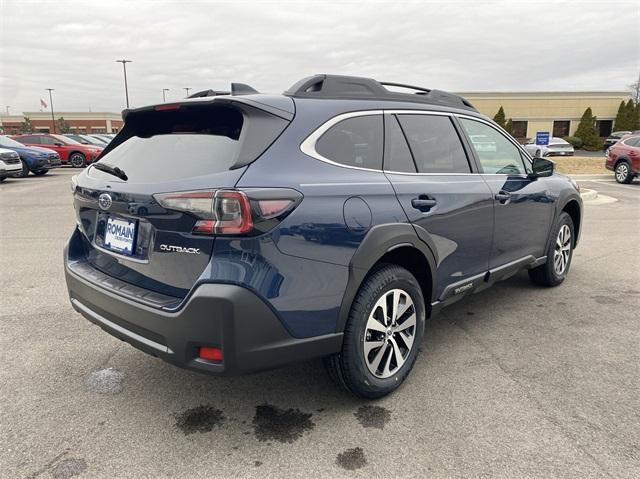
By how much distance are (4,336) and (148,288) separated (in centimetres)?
213

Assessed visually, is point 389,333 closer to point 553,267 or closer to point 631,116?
point 553,267

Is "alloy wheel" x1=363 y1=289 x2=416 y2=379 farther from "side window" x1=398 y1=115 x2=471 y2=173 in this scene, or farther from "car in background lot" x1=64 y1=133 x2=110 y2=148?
"car in background lot" x1=64 y1=133 x2=110 y2=148

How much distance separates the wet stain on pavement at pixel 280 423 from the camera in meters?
2.62

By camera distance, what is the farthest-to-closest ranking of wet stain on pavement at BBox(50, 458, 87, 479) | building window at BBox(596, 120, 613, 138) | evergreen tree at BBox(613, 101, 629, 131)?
building window at BBox(596, 120, 613, 138)
evergreen tree at BBox(613, 101, 629, 131)
wet stain on pavement at BBox(50, 458, 87, 479)

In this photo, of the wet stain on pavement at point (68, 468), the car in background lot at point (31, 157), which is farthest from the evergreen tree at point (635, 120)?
the wet stain on pavement at point (68, 468)

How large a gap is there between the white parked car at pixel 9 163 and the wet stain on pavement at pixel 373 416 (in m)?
16.8

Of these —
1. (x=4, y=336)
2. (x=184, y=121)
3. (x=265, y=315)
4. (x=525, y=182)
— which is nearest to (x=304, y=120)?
(x=184, y=121)

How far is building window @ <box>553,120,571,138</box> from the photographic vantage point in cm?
5028

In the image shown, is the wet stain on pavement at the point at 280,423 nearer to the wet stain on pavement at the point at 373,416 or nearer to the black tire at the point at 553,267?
the wet stain on pavement at the point at 373,416

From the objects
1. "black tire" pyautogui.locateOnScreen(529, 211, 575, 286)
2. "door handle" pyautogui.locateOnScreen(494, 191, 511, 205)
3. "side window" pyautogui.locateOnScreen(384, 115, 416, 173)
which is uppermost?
"side window" pyautogui.locateOnScreen(384, 115, 416, 173)

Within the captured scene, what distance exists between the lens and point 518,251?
425 centimetres

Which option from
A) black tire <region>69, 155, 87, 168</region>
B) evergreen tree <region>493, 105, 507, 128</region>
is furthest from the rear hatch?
evergreen tree <region>493, 105, 507, 128</region>

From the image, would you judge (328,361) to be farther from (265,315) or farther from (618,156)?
(618,156)

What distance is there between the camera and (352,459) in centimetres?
243
